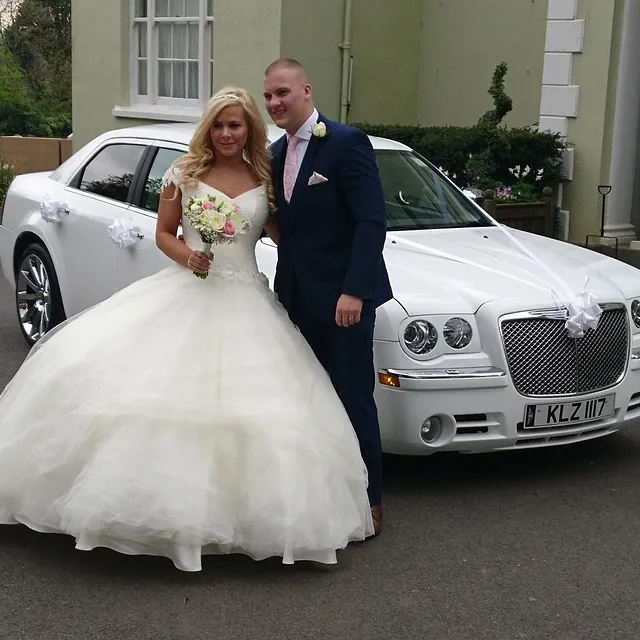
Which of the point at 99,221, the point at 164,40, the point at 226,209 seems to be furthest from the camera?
the point at 164,40

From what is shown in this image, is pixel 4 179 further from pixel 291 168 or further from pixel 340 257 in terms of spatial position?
pixel 340 257

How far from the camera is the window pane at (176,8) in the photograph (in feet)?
49.3

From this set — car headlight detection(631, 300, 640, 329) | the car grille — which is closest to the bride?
the car grille

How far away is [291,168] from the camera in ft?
14.8

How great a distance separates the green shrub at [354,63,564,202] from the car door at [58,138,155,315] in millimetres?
4642

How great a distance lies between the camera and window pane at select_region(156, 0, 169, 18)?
50.2 feet

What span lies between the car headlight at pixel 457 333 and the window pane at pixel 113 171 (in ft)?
8.84

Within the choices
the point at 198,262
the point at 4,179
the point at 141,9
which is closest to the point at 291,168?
the point at 198,262

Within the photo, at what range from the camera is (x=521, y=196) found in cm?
1083

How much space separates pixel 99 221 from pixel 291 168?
2.59 meters

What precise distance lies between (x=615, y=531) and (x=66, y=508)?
7.82 ft

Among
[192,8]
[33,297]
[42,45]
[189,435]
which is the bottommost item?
[33,297]

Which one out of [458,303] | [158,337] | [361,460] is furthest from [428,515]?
[158,337]

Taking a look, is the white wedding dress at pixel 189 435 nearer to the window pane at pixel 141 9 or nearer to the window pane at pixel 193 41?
the window pane at pixel 193 41
